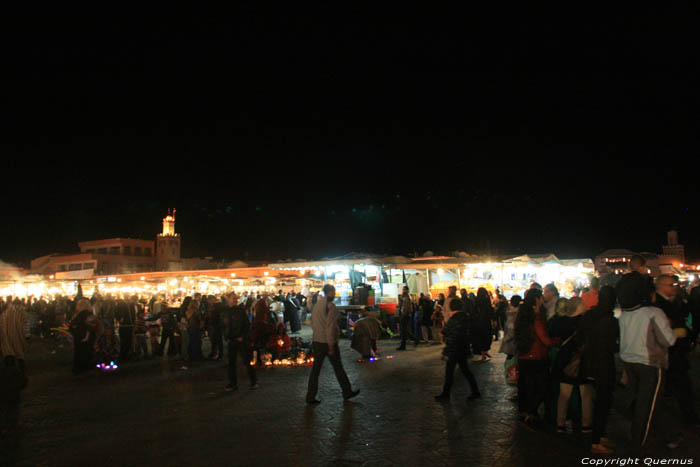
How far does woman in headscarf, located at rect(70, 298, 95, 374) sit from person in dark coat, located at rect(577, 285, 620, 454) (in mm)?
9698

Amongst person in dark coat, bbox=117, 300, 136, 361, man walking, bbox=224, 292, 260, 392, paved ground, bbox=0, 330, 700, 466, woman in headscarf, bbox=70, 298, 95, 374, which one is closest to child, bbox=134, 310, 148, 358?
person in dark coat, bbox=117, 300, 136, 361

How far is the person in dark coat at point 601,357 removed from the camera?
426 centimetres

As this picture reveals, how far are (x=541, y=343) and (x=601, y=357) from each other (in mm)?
838

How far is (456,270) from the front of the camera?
1784 cm

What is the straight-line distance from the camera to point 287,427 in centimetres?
534

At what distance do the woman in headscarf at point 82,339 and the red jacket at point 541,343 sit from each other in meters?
9.07

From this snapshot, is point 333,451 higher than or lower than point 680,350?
lower

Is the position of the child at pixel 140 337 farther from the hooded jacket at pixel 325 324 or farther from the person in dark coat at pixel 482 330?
the person in dark coat at pixel 482 330

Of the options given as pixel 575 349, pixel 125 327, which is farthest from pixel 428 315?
pixel 575 349

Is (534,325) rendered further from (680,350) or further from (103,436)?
(103,436)

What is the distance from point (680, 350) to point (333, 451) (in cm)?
387

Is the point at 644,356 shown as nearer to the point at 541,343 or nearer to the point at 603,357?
the point at 603,357

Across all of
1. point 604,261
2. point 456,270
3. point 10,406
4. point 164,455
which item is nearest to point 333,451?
point 164,455

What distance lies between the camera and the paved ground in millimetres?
4375
